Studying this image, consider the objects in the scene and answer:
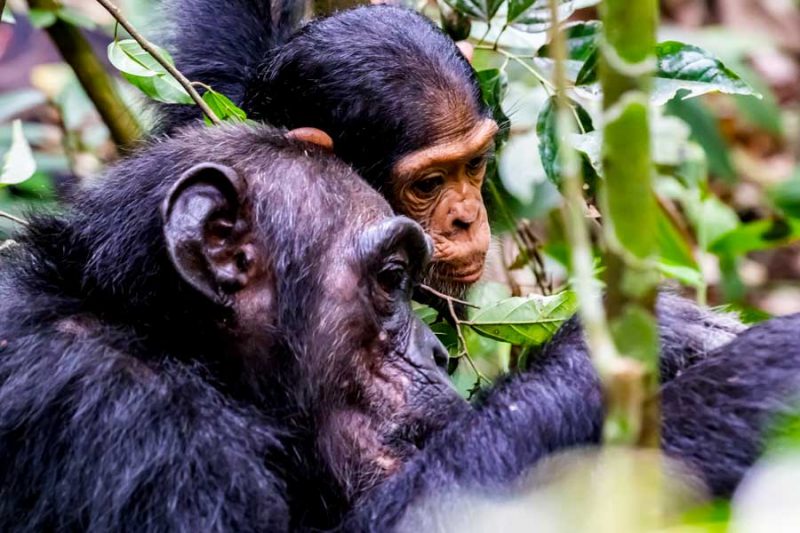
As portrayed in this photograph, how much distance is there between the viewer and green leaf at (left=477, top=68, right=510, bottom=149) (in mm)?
3643

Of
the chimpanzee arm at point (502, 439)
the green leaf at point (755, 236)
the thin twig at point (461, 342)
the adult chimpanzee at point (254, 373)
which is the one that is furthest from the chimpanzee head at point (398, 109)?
the green leaf at point (755, 236)

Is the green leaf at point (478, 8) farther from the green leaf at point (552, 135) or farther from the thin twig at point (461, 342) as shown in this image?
the thin twig at point (461, 342)

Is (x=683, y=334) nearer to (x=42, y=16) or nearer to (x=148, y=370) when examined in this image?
(x=148, y=370)

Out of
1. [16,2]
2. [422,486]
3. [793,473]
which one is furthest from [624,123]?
[16,2]

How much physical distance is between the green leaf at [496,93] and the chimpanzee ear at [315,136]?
618mm

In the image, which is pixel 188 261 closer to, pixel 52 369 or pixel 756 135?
pixel 52 369

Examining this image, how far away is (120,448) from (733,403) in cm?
117

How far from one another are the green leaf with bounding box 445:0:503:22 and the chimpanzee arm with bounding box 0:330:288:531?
60.2 inches

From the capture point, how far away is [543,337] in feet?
10.0

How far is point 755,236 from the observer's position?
4.62 meters

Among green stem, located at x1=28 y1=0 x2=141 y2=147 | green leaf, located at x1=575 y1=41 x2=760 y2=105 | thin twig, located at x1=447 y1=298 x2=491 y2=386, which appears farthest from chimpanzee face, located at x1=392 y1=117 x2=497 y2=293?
green stem, located at x1=28 y1=0 x2=141 y2=147

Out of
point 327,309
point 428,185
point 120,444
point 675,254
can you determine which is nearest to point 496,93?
point 428,185

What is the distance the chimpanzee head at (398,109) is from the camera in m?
3.26

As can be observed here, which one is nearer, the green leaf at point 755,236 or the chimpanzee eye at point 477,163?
the chimpanzee eye at point 477,163
